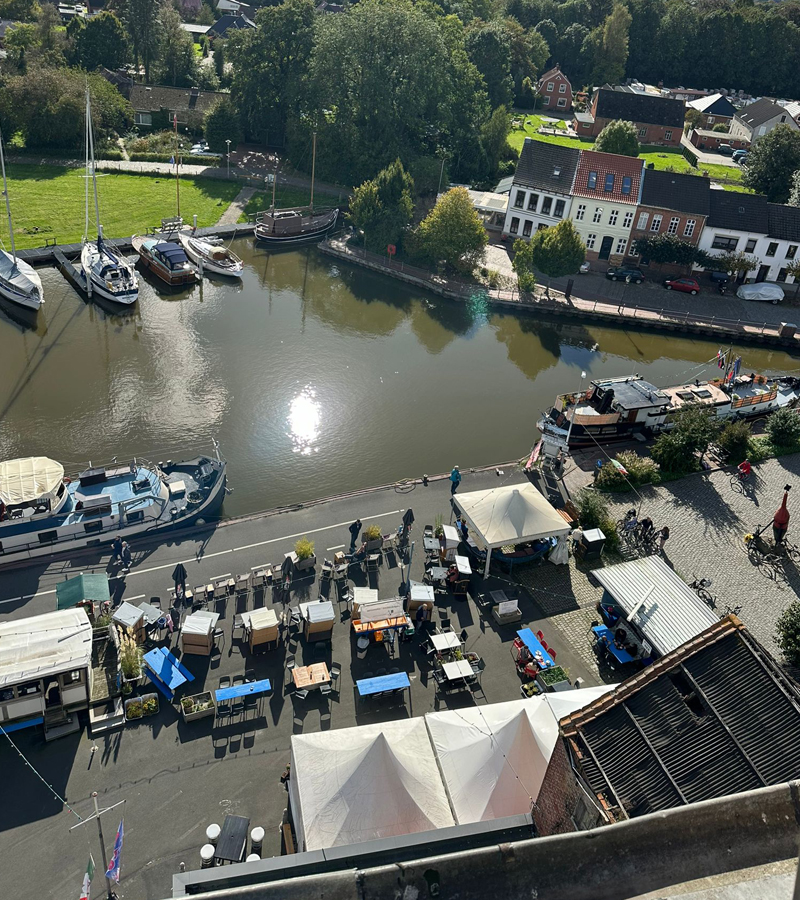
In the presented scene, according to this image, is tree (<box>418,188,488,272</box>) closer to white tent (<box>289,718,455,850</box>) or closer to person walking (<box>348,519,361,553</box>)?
person walking (<box>348,519,361,553</box>)

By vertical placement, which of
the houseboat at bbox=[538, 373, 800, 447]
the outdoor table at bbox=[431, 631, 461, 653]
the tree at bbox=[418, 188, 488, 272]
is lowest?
the outdoor table at bbox=[431, 631, 461, 653]

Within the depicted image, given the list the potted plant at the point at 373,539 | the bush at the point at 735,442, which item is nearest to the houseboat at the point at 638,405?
the bush at the point at 735,442

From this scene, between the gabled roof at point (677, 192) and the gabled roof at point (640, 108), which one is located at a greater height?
the gabled roof at point (640, 108)

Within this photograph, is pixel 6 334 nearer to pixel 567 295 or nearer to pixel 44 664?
pixel 44 664

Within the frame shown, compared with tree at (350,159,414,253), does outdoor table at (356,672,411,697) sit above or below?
below

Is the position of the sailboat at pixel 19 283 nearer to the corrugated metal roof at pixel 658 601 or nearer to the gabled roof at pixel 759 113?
the corrugated metal roof at pixel 658 601

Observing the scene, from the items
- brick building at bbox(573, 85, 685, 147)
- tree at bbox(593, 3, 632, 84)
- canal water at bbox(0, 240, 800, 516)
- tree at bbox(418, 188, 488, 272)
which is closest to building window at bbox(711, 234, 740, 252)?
canal water at bbox(0, 240, 800, 516)
